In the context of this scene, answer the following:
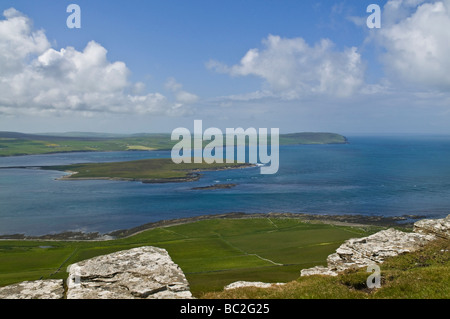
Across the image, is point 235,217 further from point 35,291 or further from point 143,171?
point 143,171

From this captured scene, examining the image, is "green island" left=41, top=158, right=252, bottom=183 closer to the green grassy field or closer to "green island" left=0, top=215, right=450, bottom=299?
"green island" left=0, top=215, right=450, bottom=299

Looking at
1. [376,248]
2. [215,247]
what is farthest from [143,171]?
[376,248]

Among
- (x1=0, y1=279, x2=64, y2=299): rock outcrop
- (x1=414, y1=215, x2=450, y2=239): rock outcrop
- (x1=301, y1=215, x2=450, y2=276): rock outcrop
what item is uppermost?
(x1=0, y1=279, x2=64, y2=299): rock outcrop

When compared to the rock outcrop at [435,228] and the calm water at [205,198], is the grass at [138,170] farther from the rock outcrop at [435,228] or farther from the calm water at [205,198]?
the rock outcrop at [435,228]

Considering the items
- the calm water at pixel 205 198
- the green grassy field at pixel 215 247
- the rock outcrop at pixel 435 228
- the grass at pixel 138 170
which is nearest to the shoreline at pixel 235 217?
the green grassy field at pixel 215 247

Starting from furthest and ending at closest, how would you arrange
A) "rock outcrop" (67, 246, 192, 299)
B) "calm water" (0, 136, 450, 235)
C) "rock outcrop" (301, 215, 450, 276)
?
"calm water" (0, 136, 450, 235)
"rock outcrop" (301, 215, 450, 276)
"rock outcrop" (67, 246, 192, 299)

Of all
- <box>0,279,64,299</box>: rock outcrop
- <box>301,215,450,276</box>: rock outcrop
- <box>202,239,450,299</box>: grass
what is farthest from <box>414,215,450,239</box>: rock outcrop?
<box>0,279,64,299</box>: rock outcrop
